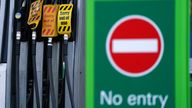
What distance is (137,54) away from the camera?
1.39 meters

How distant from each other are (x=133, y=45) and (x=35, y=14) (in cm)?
161

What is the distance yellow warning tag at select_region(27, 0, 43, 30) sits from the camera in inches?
113

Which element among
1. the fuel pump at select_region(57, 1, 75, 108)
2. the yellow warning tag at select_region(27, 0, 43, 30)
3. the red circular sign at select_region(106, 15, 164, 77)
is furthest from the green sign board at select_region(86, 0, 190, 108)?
the yellow warning tag at select_region(27, 0, 43, 30)

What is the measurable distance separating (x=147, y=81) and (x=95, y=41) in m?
0.23

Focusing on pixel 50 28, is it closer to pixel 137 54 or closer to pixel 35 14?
pixel 35 14

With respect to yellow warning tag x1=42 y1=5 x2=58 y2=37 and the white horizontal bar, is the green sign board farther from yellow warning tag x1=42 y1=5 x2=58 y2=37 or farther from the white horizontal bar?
yellow warning tag x1=42 y1=5 x2=58 y2=37

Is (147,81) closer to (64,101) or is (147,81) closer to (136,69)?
(136,69)

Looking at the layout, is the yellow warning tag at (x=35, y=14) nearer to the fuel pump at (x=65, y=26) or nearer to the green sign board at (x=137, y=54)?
the fuel pump at (x=65, y=26)

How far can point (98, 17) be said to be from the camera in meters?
1.40

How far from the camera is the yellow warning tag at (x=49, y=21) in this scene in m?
2.85

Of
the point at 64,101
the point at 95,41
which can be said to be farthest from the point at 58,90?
the point at 95,41

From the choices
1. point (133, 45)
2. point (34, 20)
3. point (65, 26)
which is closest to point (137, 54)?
point (133, 45)

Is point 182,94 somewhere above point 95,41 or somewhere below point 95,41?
below

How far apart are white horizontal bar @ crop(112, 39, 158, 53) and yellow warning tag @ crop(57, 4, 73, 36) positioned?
142 centimetres
